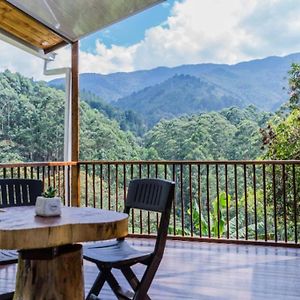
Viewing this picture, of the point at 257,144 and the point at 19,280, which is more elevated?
the point at 257,144

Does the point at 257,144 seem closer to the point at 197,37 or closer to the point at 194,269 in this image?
the point at 197,37

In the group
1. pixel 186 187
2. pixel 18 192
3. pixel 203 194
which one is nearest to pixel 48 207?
pixel 18 192

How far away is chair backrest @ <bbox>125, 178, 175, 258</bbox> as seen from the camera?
2342mm

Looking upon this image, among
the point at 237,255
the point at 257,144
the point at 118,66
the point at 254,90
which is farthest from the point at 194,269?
the point at 118,66

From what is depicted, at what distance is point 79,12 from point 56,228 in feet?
12.6

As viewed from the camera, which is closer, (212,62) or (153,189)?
(153,189)

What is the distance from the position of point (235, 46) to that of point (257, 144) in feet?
11.6

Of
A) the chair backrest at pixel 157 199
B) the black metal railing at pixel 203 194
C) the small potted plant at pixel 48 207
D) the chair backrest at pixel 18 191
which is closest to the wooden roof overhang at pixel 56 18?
the black metal railing at pixel 203 194

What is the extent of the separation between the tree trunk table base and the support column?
352 cm

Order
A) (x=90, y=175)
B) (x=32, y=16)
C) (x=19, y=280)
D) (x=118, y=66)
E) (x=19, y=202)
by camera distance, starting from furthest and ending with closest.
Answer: (x=118, y=66), (x=90, y=175), (x=32, y=16), (x=19, y=202), (x=19, y=280)

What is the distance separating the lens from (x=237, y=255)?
406 centimetres

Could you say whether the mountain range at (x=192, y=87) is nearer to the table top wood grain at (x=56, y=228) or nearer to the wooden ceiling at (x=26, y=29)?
the wooden ceiling at (x=26, y=29)

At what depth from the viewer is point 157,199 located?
2527mm

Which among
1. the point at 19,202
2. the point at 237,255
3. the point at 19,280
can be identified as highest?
the point at 19,202
